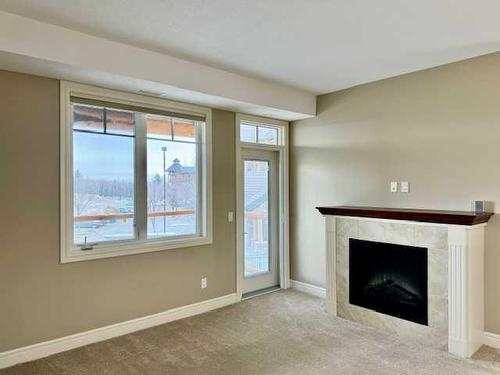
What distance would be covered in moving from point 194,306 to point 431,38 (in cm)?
365

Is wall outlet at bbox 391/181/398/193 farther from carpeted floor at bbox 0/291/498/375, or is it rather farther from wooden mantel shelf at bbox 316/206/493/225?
carpeted floor at bbox 0/291/498/375

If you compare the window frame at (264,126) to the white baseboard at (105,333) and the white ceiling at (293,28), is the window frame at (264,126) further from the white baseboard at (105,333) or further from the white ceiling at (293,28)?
the white baseboard at (105,333)

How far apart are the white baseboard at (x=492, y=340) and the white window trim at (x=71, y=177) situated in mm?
3002

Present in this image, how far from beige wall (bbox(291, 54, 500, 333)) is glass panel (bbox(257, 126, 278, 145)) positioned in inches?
10.5

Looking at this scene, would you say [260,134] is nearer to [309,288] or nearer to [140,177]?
[140,177]

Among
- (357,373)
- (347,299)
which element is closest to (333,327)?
(347,299)

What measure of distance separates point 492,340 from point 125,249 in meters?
3.66

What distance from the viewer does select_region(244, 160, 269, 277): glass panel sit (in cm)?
498

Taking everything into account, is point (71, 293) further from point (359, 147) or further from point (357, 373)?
point (359, 147)

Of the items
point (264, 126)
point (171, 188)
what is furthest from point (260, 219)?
point (171, 188)

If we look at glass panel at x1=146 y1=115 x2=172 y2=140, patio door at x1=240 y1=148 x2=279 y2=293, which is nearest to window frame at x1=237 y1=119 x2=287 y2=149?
patio door at x1=240 y1=148 x2=279 y2=293

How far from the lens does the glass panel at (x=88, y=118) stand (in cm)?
347

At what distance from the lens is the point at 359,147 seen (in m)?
4.45

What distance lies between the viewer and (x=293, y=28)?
111 inches
